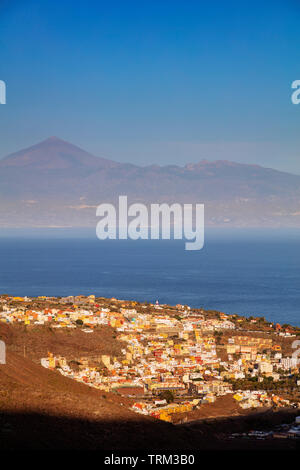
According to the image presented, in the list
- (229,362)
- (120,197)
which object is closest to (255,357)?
(229,362)

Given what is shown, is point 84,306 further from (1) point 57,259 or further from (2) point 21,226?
(2) point 21,226

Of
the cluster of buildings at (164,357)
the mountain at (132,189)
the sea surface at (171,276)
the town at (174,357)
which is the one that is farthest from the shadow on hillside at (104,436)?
the mountain at (132,189)

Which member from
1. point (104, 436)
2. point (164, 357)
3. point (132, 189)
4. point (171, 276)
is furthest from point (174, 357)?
point (132, 189)

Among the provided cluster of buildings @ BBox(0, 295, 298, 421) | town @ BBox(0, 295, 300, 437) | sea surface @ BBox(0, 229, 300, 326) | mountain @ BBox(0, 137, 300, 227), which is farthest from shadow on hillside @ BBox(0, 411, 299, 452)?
mountain @ BBox(0, 137, 300, 227)

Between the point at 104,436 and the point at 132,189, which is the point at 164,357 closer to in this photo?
the point at 104,436

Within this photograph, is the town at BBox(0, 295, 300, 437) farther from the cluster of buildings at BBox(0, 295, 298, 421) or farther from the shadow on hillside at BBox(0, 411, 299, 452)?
the shadow on hillside at BBox(0, 411, 299, 452)

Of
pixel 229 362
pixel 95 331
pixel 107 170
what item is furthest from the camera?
pixel 107 170
